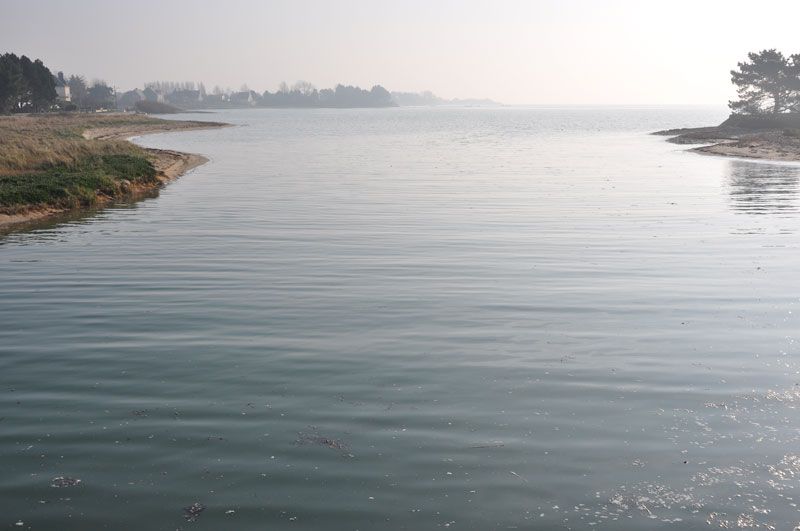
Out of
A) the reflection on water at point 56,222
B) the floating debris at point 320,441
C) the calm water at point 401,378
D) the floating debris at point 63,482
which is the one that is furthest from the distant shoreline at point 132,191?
the floating debris at point 320,441

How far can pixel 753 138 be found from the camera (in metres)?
74.1

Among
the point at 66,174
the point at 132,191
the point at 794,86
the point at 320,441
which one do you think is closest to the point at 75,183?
the point at 66,174

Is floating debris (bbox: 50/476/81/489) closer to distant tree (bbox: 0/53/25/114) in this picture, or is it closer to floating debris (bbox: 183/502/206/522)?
floating debris (bbox: 183/502/206/522)

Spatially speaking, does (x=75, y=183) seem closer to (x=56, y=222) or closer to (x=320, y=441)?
(x=56, y=222)

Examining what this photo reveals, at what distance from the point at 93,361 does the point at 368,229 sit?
13.6 m

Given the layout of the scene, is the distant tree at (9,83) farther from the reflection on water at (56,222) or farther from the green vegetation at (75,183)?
the reflection on water at (56,222)

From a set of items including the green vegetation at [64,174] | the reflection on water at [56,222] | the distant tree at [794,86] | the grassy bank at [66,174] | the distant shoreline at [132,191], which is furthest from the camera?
the distant tree at [794,86]

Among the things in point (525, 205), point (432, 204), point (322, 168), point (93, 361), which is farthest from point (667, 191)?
point (93, 361)

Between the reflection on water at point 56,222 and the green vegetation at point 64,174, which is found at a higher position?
the green vegetation at point 64,174

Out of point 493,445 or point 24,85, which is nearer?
point 493,445

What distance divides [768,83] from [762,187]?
70.3m

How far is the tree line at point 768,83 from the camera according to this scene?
320 ft

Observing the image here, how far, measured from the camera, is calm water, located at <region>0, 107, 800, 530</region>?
25.2 ft

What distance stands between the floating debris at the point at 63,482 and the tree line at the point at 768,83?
104203mm
